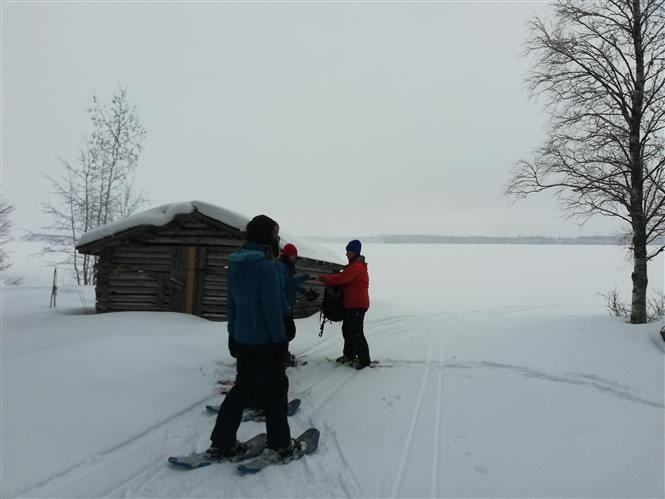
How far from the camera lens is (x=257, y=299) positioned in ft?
12.0

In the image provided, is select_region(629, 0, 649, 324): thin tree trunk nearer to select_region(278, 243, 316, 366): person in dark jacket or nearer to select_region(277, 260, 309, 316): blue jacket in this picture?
select_region(278, 243, 316, 366): person in dark jacket

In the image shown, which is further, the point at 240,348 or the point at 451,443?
the point at 451,443

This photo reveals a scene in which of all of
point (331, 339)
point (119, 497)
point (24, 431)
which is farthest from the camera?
point (331, 339)

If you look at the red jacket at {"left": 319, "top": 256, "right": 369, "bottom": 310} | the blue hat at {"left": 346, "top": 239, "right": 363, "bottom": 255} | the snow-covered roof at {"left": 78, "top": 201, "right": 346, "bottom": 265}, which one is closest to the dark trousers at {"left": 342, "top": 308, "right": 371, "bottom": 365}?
the red jacket at {"left": 319, "top": 256, "right": 369, "bottom": 310}

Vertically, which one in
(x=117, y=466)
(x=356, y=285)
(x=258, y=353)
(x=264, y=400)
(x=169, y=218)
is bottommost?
(x=117, y=466)

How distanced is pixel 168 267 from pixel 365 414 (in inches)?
377

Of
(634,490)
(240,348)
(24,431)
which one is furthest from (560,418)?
(24,431)

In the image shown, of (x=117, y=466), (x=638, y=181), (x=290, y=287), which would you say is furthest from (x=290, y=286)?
(x=638, y=181)

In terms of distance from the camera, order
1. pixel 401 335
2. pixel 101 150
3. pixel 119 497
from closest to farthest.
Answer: pixel 119 497, pixel 401 335, pixel 101 150

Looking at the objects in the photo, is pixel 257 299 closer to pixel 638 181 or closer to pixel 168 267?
pixel 168 267

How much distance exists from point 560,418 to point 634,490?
4.83 ft

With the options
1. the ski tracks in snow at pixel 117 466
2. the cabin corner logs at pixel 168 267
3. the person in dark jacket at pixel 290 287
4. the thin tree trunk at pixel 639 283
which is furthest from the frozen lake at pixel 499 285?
the ski tracks in snow at pixel 117 466

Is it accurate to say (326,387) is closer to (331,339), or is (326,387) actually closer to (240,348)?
(240,348)

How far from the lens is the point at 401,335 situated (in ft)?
36.5
